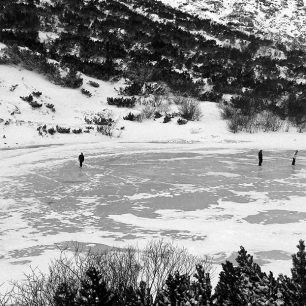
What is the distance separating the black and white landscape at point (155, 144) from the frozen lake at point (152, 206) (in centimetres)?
5

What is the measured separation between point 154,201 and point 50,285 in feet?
18.8

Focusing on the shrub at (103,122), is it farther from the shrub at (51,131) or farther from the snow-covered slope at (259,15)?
the snow-covered slope at (259,15)

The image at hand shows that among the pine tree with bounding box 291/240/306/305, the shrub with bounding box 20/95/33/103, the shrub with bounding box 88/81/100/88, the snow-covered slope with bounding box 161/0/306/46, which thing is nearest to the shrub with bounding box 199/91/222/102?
the shrub with bounding box 88/81/100/88

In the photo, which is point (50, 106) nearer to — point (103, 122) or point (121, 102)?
point (103, 122)

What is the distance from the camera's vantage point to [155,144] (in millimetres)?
18781

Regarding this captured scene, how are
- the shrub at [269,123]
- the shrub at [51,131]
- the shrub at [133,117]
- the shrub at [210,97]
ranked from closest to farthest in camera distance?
the shrub at [51,131] < the shrub at [133,117] < the shrub at [269,123] < the shrub at [210,97]

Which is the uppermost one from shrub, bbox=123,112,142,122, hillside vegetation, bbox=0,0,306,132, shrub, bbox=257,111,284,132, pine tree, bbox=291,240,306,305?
hillside vegetation, bbox=0,0,306,132

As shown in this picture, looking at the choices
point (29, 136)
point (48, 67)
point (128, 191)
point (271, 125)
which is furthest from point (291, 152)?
point (48, 67)

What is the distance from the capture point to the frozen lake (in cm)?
721

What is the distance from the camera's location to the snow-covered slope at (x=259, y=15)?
38.3m

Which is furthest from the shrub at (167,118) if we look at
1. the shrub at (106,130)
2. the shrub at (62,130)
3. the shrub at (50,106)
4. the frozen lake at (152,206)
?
the frozen lake at (152,206)

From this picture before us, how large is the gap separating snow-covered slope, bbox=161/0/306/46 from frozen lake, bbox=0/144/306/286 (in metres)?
26.4

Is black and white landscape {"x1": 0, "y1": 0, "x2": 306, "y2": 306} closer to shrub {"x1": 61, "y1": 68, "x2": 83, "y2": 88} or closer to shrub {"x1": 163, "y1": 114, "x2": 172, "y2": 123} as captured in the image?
shrub {"x1": 61, "y1": 68, "x2": 83, "y2": 88}

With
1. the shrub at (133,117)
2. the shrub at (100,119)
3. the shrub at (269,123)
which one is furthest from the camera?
the shrub at (269,123)
